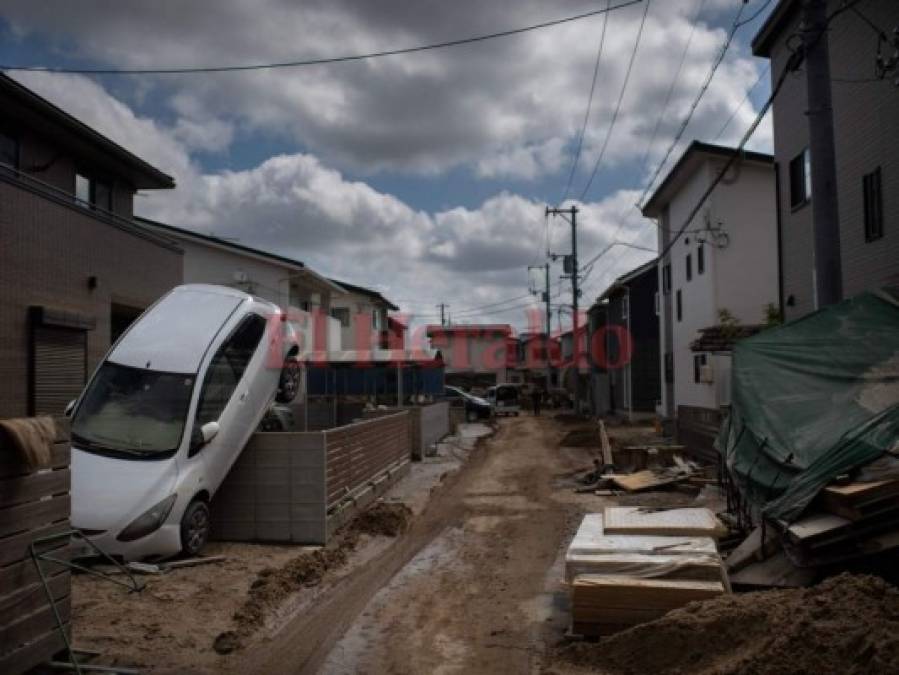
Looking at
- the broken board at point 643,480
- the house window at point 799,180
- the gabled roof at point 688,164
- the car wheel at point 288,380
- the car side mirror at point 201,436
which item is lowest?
the broken board at point 643,480

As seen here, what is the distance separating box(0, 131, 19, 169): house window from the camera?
14836 millimetres

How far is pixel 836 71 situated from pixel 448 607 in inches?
484

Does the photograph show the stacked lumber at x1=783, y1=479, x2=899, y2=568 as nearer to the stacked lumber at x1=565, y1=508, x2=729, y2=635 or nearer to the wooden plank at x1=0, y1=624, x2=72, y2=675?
the stacked lumber at x1=565, y1=508, x2=729, y2=635

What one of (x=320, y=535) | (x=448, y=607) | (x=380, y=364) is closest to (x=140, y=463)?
(x=320, y=535)

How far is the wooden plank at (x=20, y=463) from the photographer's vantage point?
14.7 feet

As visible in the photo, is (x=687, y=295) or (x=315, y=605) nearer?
(x=315, y=605)

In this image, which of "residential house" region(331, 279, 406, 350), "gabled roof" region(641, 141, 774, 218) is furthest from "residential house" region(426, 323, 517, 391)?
"gabled roof" region(641, 141, 774, 218)

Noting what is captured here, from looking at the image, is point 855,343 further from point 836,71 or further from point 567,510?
point 836,71

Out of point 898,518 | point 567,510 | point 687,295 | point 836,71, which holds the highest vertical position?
point 836,71

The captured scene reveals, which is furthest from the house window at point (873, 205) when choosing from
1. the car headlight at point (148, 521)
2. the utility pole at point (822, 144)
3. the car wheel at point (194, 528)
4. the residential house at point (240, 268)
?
the residential house at point (240, 268)

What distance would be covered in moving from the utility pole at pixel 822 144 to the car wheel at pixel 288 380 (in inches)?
294

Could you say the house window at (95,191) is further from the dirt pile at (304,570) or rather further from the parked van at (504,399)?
the parked van at (504,399)

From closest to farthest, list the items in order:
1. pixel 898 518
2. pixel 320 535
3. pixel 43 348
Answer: pixel 898 518 < pixel 320 535 < pixel 43 348

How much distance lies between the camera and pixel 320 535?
369 inches
